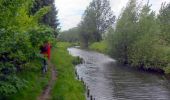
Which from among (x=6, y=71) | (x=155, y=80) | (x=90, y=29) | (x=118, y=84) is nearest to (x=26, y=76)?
(x=6, y=71)

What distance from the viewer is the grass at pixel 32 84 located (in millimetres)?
21025

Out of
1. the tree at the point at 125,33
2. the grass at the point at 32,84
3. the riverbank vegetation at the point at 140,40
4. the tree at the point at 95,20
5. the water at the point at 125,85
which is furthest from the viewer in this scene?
the tree at the point at 95,20

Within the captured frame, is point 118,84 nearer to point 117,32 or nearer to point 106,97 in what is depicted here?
point 106,97

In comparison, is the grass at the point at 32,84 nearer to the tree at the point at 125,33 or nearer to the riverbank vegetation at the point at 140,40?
the riverbank vegetation at the point at 140,40

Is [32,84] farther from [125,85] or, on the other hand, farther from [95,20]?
A: [95,20]

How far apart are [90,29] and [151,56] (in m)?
65.3

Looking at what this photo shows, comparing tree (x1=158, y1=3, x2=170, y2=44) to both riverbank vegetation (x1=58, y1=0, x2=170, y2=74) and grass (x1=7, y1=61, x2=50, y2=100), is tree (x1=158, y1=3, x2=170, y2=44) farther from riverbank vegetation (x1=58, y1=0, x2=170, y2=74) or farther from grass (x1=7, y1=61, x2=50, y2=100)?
grass (x1=7, y1=61, x2=50, y2=100)

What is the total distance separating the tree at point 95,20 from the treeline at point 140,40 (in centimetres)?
4996

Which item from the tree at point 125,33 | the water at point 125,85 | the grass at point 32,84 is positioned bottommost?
the water at point 125,85

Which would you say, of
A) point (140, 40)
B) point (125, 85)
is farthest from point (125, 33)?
point (125, 85)

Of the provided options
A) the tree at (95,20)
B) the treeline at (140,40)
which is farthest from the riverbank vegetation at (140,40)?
the tree at (95,20)

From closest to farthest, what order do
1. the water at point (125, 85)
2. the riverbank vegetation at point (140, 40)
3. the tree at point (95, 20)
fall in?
the water at point (125, 85)
the riverbank vegetation at point (140, 40)
the tree at point (95, 20)

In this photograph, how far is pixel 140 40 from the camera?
59.7 m

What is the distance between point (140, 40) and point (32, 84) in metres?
37.5
